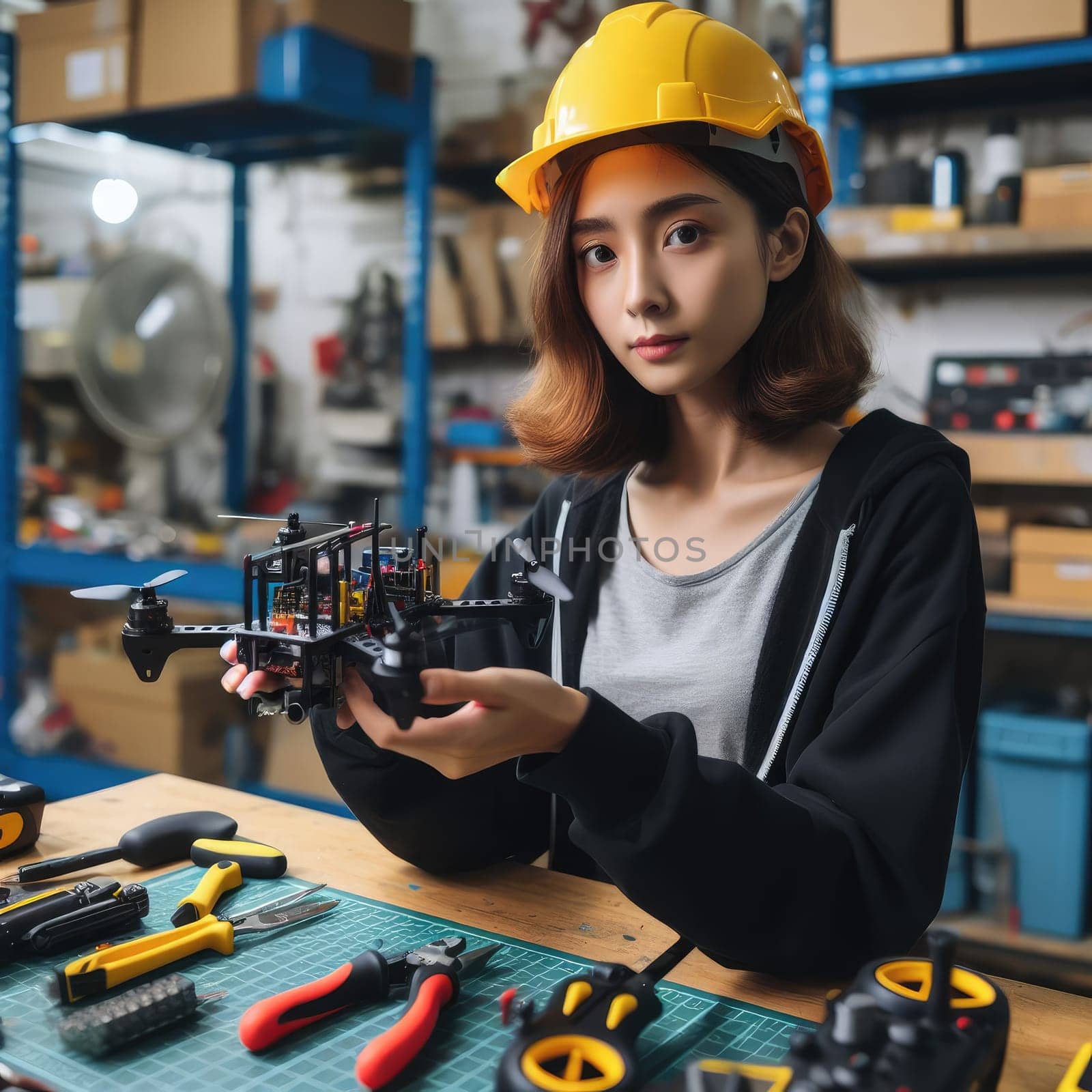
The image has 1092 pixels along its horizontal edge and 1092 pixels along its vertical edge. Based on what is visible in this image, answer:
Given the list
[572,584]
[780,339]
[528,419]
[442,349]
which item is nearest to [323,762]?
[572,584]

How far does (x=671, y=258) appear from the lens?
2.86 feet

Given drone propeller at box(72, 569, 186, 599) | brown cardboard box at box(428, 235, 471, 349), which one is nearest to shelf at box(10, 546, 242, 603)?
brown cardboard box at box(428, 235, 471, 349)

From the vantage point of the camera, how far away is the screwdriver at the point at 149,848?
2.91 ft

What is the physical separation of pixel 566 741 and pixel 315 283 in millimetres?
2843

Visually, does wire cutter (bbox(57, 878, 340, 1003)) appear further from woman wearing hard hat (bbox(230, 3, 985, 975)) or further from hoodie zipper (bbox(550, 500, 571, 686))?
hoodie zipper (bbox(550, 500, 571, 686))

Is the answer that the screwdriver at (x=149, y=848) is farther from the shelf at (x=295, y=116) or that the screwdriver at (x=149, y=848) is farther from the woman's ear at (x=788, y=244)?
the shelf at (x=295, y=116)

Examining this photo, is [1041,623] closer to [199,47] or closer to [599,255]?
[599,255]

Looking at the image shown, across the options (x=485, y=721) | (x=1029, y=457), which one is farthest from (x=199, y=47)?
(x=485, y=721)

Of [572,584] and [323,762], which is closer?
[323,762]

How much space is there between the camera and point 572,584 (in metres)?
1.11

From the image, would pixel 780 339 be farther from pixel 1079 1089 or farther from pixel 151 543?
pixel 151 543

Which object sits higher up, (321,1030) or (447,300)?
(447,300)

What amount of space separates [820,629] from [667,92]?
1.54 ft

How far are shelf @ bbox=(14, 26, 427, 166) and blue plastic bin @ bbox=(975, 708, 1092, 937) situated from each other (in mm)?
1822
